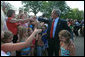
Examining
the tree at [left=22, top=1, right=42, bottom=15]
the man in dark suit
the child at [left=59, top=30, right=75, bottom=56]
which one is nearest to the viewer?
the child at [left=59, top=30, right=75, bottom=56]

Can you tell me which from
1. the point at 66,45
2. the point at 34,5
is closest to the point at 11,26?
the point at 66,45

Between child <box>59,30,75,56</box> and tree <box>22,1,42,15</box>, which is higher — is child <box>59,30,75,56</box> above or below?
below

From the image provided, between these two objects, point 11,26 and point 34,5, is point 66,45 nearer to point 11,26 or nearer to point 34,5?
point 11,26

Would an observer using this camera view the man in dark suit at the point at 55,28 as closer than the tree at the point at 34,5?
Yes

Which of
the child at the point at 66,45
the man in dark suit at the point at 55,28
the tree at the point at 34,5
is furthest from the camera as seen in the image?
the tree at the point at 34,5

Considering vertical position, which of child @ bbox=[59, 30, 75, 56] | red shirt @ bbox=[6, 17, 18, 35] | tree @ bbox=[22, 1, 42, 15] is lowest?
child @ bbox=[59, 30, 75, 56]

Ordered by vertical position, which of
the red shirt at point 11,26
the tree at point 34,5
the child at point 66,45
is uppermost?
the tree at point 34,5

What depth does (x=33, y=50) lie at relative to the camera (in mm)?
5090

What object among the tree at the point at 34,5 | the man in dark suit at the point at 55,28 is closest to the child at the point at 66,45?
the man in dark suit at the point at 55,28

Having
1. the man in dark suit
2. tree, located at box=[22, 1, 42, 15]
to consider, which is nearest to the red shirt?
the man in dark suit

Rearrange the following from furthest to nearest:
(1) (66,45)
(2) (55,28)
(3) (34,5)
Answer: (3) (34,5)
(2) (55,28)
(1) (66,45)

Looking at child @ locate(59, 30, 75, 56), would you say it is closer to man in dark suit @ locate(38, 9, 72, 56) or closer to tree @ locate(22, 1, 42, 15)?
man in dark suit @ locate(38, 9, 72, 56)

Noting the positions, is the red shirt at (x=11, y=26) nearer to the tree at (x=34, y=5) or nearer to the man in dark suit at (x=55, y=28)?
the man in dark suit at (x=55, y=28)

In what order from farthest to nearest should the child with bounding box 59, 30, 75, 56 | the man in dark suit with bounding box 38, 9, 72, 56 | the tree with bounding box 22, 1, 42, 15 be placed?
the tree with bounding box 22, 1, 42, 15, the man in dark suit with bounding box 38, 9, 72, 56, the child with bounding box 59, 30, 75, 56
